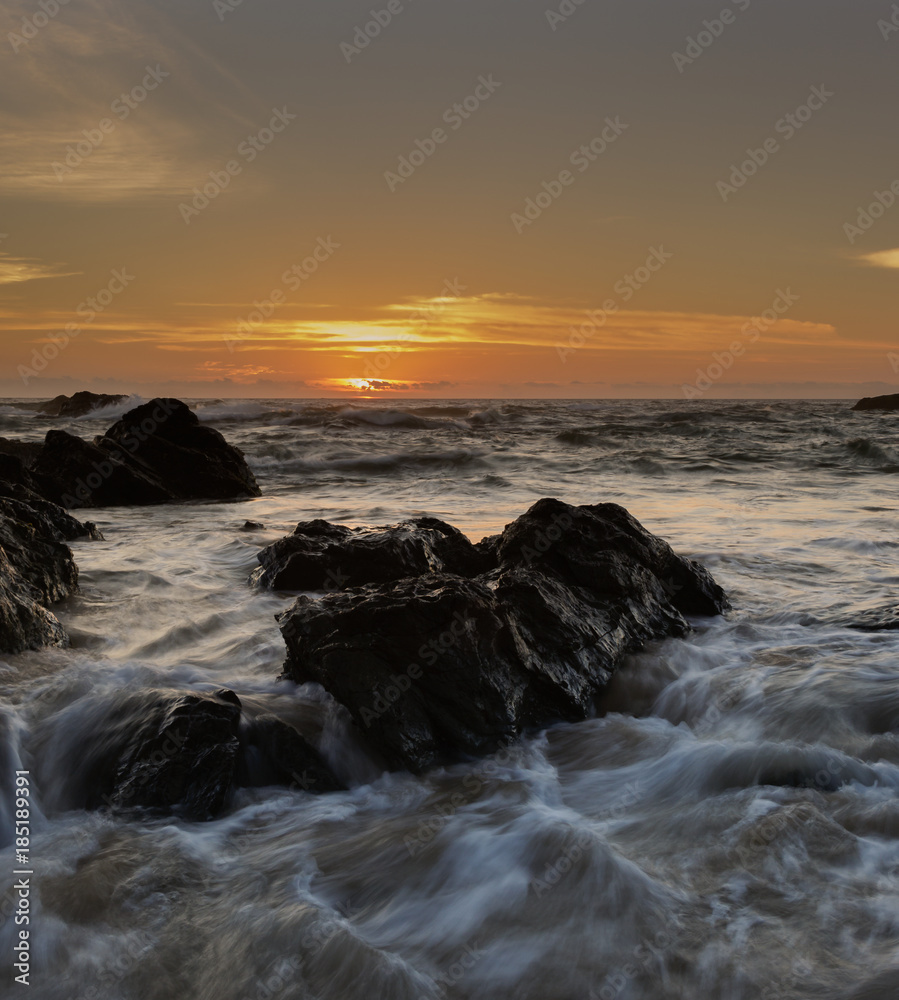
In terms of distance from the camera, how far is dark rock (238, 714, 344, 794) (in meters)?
3.79

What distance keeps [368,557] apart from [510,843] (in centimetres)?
336

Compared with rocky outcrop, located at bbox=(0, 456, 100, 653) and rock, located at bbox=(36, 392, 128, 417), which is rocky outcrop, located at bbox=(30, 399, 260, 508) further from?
rock, located at bbox=(36, 392, 128, 417)

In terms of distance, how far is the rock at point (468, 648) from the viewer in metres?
4.01

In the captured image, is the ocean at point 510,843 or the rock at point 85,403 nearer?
the ocean at point 510,843

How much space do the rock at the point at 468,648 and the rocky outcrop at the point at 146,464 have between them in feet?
27.8

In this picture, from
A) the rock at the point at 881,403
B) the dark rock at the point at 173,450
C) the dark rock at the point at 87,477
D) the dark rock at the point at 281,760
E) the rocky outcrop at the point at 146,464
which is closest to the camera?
the dark rock at the point at 281,760

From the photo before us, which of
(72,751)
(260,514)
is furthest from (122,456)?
(72,751)

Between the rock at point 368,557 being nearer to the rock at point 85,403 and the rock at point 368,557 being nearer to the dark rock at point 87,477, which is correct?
the dark rock at point 87,477

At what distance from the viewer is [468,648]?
409 cm

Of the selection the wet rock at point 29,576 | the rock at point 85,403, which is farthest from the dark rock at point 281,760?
the rock at point 85,403

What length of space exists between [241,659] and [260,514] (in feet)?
22.1

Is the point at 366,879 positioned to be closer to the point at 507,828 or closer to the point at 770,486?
the point at 507,828

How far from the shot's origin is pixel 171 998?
2.54m

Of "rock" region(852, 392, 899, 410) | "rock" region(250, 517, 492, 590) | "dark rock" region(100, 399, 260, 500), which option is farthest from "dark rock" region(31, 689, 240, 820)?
"rock" region(852, 392, 899, 410)
